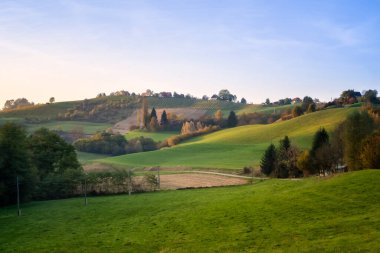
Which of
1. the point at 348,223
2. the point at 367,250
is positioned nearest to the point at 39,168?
the point at 348,223

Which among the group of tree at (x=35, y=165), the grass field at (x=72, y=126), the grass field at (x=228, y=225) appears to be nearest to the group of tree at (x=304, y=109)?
the grass field at (x=72, y=126)

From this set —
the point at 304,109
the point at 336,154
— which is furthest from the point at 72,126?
the point at 336,154

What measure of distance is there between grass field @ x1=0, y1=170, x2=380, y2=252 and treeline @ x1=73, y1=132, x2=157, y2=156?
313 ft

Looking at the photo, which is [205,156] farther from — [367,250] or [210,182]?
[367,250]

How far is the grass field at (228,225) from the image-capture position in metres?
21.1

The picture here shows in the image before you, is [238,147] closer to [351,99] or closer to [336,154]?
[336,154]

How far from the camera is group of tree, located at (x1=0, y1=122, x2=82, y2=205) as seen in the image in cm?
4909

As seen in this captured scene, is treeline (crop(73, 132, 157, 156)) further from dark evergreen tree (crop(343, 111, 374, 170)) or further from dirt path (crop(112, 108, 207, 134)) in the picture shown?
dark evergreen tree (crop(343, 111, 374, 170))

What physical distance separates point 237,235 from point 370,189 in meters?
12.9

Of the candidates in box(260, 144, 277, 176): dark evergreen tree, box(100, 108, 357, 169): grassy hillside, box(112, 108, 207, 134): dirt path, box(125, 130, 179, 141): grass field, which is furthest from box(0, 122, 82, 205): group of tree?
box(112, 108, 207, 134): dirt path

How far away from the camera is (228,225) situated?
26.8 meters

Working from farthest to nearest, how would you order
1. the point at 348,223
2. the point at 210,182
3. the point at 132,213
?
the point at 210,182 → the point at 132,213 → the point at 348,223

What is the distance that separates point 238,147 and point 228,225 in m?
89.3

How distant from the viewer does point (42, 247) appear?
25.2 m
